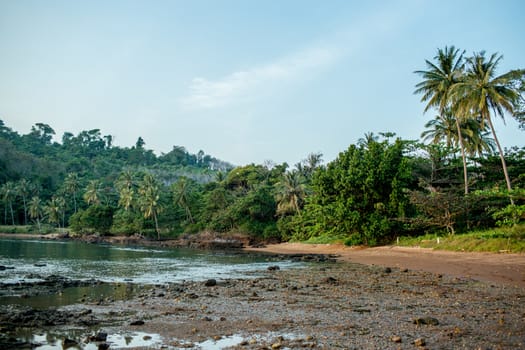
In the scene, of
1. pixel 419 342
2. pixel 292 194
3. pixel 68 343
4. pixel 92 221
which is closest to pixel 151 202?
pixel 92 221

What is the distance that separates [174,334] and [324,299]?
6968 millimetres

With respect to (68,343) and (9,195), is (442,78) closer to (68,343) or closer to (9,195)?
(68,343)

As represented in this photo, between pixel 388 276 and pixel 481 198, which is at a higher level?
pixel 481 198

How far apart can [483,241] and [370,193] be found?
14.2 m

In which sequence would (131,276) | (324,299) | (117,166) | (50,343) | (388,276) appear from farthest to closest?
(117,166) < (131,276) < (388,276) < (324,299) < (50,343)

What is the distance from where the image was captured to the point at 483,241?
31.2 m

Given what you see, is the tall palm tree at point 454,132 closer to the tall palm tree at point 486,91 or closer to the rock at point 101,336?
the tall palm tree at point 486,91

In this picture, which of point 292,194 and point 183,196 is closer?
point 292,194

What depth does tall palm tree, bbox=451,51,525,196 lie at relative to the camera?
3222cm

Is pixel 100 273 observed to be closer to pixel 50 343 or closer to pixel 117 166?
pixel 50 343

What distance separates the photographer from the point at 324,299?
15938 millimetres

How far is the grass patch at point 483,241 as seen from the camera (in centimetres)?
2811

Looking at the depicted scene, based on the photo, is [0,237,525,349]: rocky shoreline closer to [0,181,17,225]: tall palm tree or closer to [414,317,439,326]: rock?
[414,317,439,326]: rock

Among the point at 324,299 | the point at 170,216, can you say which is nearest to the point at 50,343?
the point at 324,299
